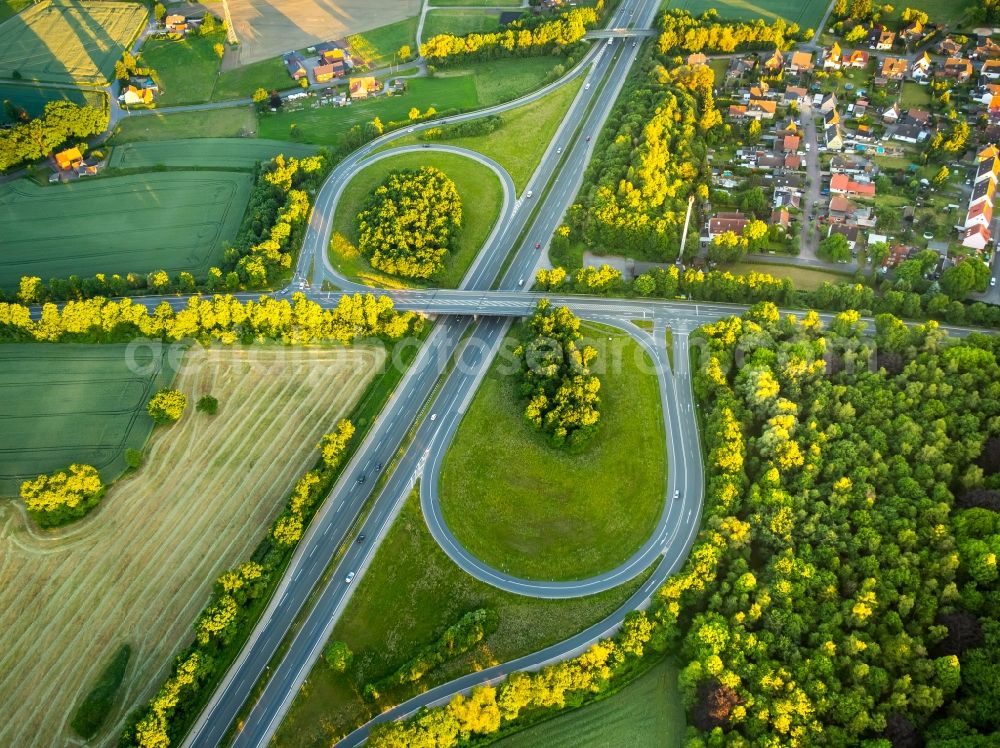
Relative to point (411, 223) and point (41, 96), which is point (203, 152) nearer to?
point (41, 96)

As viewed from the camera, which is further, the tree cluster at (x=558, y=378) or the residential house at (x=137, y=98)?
the residential house at (x=137, y=98)

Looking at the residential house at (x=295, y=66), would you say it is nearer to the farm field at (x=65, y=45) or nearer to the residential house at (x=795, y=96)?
the farm field at (x=65, y=45)

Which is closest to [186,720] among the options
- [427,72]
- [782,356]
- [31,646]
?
[31,646]

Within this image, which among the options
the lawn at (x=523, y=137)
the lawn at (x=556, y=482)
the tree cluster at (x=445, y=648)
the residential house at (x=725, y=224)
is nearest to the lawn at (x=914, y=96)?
the residential house at (x=725, y=224)

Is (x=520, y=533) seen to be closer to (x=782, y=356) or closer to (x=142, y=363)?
(x=782, y=356)

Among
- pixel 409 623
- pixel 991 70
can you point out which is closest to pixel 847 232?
pixel 991 70

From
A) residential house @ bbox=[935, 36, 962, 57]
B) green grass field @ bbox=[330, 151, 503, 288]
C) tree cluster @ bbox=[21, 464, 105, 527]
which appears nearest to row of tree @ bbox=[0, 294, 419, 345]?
green grass field @ bbox=[330, 151, 503, 288]
